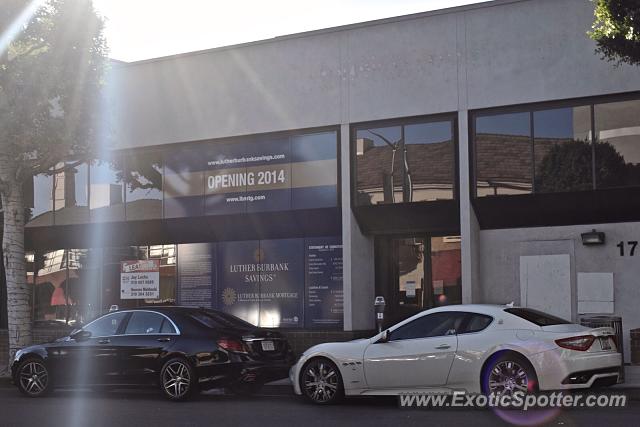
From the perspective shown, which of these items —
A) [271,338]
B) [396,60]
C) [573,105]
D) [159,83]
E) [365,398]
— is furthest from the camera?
[159,83]

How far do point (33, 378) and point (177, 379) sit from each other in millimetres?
2999

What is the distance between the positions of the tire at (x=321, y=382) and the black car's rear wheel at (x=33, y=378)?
4769 mm

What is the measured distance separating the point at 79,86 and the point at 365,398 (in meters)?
9.50

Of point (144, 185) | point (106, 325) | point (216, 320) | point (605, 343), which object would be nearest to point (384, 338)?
point (605, 343)

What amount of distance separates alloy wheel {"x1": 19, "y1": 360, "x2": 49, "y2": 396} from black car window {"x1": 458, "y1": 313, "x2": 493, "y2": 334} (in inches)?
282

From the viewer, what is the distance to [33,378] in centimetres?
1473

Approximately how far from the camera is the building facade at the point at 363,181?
17469 mm

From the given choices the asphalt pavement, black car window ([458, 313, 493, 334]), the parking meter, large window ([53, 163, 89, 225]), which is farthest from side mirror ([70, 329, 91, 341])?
large window ([53, 163, 89, 225])

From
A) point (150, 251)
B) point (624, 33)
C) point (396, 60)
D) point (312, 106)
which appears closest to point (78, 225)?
point (150, 251)

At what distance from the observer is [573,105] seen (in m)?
17.6

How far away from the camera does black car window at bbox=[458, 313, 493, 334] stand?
37.6ft

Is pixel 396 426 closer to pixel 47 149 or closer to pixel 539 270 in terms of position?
pixel 539 270

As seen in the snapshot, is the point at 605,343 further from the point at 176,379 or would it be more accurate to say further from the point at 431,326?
the point at 176,379

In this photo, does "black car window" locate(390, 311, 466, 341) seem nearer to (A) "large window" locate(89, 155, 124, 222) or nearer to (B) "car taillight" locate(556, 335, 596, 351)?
(B) "car taillight" locate(556, 335, 596, 351)
